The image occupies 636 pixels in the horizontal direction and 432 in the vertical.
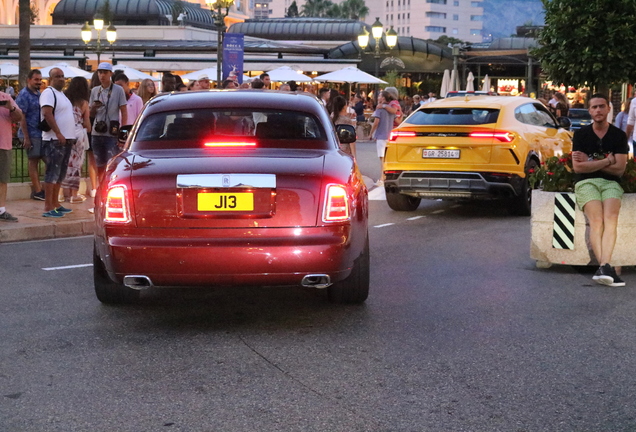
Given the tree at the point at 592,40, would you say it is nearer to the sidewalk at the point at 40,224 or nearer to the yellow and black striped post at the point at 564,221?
the sidewalk at the point at 40,224

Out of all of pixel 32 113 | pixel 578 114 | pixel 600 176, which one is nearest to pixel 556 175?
pixel 600 176

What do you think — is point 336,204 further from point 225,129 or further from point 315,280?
point 225,129

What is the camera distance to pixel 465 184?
43.5ft

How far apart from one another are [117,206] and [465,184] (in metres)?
7.37

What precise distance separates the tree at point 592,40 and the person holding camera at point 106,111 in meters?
15.0

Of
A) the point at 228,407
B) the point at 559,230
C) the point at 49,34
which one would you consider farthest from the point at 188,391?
the point at 49,34

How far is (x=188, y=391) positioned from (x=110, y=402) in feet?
1.31

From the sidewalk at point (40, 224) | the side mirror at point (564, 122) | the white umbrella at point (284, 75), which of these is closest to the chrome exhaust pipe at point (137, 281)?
the sidewalk at point (40, 224)

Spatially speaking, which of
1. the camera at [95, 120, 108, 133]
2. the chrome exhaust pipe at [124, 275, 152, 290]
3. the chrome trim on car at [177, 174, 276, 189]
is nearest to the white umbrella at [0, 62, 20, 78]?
the camera at [95, 120, 108, 133]

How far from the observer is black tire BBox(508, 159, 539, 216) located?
13.5m

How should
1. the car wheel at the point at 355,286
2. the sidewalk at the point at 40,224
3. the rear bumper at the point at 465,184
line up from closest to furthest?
the car wheel at the point at 355,286 < the sidewalk at the point at 40,224 < the rear bumper at the point at 465,184

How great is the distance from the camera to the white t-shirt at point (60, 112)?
1292 centimetres

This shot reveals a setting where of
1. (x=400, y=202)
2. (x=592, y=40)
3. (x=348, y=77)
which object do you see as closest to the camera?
(x=400, y=202)

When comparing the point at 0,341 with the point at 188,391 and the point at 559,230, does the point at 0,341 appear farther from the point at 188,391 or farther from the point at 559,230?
the point at 559,230
